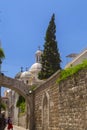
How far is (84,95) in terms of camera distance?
1502 cm

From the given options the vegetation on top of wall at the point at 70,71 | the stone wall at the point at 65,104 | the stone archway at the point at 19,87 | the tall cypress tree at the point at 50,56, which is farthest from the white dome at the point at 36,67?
the vegetation on top of wall at the point at 70,71

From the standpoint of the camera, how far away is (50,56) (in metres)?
51.9

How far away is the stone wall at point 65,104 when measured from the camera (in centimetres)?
1531

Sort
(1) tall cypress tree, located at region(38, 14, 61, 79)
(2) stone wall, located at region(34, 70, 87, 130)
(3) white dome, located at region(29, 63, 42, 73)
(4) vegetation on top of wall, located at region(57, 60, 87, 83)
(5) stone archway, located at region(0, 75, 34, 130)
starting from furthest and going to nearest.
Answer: (3) white dome, located at region(29, 63, 42, 73) → (1) tall cypress tree, located at region(38, 14, 61, 79) → (5) stone archway, located at region(0, 75, 34, 130) → (4) vegetation on top of wall, located at region(57, 60, 87, 83) → (2) stone wall, located at region(34, 70, 87, 130)

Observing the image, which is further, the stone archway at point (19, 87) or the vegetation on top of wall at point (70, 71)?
the stone archway at point (19, 87)

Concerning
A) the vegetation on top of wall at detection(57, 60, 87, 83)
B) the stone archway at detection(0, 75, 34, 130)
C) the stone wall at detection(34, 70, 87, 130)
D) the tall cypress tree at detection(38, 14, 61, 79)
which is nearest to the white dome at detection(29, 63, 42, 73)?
the tall cypress tree at detection(38, 14, 61, 79)

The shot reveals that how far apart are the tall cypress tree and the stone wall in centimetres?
2508

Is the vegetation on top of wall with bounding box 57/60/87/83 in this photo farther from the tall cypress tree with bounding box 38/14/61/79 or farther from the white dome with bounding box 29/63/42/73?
the white dome with bounding box 29/63/42/73

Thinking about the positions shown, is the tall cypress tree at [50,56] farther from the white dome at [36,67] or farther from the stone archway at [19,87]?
the white dome at [36,67]

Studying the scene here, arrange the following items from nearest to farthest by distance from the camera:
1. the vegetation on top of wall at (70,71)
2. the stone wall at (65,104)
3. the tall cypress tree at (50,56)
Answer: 1. the stone wall at (65,104)
2. the vegetation on top of wall at (70,71)
3. the tall cypress tree at (50,56)

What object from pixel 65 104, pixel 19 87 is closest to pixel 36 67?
pixel 19 87

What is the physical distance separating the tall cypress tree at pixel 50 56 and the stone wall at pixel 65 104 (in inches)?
988

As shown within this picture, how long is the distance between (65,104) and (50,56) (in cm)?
3405

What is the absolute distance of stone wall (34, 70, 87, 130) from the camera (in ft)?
50.2
